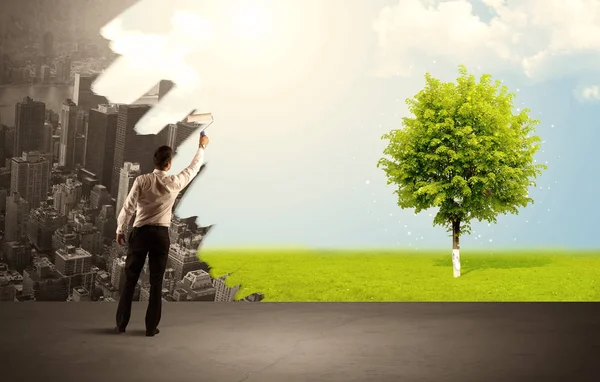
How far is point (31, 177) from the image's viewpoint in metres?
8.59

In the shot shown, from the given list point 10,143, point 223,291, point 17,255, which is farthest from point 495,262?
point 10,143

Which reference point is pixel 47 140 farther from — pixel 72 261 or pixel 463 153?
pixel 463 153

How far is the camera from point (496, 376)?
506cm

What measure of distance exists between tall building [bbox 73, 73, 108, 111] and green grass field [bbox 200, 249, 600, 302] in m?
2.01

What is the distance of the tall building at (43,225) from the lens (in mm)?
8539

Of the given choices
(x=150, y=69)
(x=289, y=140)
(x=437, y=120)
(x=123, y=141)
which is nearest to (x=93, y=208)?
(x=123, y=141)

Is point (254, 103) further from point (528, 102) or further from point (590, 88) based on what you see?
point (590, 88)

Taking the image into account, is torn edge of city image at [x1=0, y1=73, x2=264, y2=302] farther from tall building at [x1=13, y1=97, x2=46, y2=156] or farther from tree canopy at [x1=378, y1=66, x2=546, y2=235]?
tree canopy at [x1=378, y1=66, x2=546, y2=235]

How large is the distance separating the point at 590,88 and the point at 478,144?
62.7 inches

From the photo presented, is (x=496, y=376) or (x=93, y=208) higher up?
(x=93, y=208)

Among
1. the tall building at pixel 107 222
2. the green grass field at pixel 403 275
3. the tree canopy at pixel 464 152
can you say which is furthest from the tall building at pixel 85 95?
the tree canopy at pixel 464 152

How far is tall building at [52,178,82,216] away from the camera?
863cm

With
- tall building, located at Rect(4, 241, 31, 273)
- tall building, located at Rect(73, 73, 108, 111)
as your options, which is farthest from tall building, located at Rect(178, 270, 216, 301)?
tall building, located at Rect(73, 73, 108, 111)

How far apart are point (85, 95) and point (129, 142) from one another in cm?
69
